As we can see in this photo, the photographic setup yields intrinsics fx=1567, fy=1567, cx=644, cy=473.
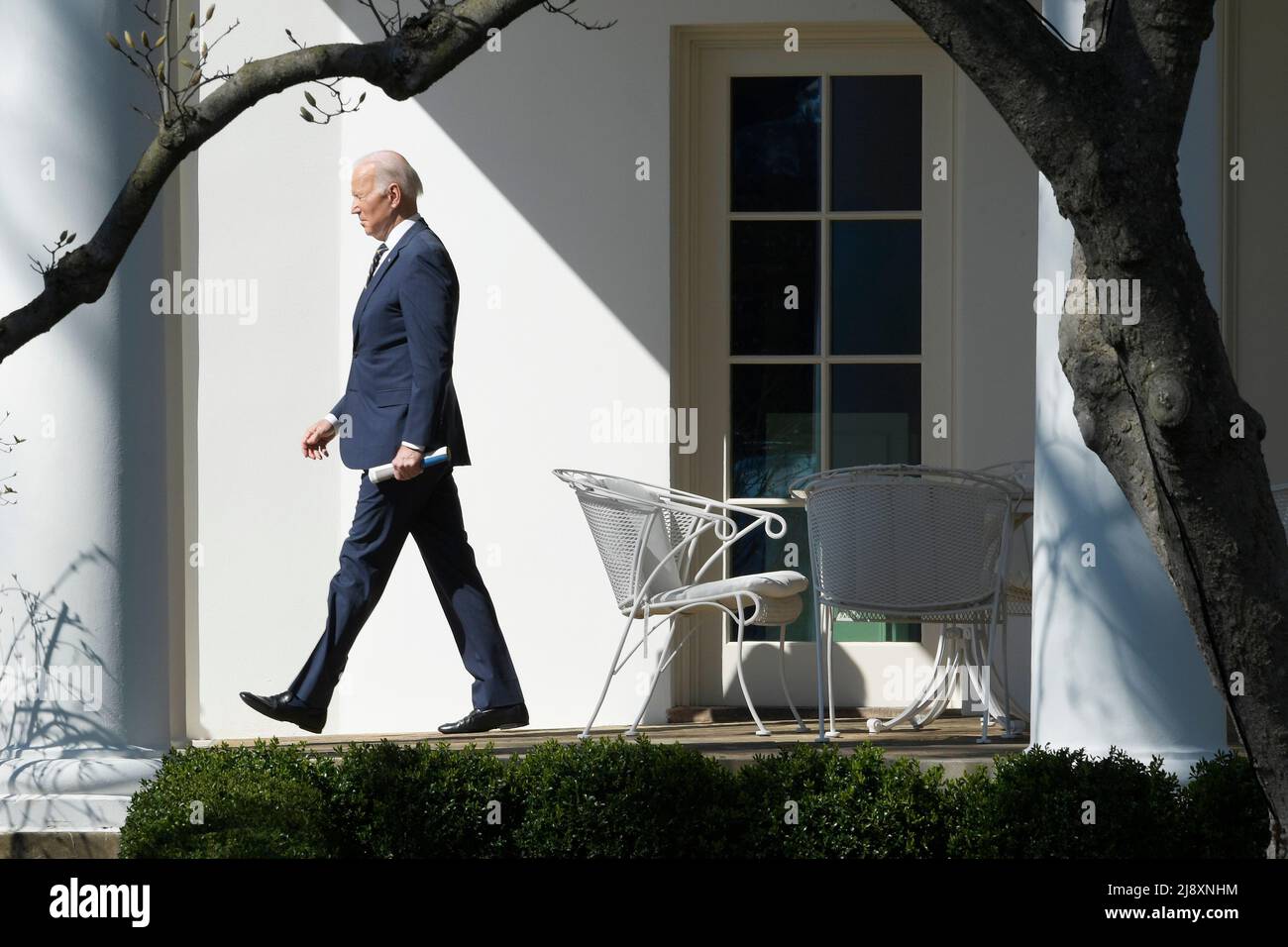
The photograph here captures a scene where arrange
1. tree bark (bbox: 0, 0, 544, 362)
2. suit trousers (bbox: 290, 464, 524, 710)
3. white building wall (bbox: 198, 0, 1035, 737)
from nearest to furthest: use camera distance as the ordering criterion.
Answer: tree bark (bbox: 0, 0, 544, 362)
suit trousers (bbox: 290, 464, 524, 710)
white building wall (bbox: 198, 0, 1035, 737)

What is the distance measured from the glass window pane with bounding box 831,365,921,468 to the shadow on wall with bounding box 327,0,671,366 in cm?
79

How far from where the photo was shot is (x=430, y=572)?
5.59 m

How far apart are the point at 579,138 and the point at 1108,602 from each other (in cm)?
330

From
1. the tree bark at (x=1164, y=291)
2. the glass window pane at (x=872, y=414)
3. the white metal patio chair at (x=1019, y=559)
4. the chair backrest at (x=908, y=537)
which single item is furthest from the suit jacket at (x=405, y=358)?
the tree bark at (x=1164, y=291)

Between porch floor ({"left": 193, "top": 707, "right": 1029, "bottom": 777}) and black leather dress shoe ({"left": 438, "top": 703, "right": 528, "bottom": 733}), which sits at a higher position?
black leather dress shoe ({"left": 438, "top": 703, "right": 528, "bottom": 733})

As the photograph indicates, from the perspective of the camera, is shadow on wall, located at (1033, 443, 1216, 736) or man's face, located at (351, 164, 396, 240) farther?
man's face, located at (351, 164, 396, 240)

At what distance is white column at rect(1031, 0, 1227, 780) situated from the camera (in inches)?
165

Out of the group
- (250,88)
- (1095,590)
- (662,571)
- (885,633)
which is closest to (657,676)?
(662,571)

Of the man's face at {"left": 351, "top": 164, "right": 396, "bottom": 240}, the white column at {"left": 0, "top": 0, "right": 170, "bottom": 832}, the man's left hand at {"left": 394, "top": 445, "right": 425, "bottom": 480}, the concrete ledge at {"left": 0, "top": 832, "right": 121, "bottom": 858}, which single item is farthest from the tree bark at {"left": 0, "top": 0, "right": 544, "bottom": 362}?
the man's face at {"left": 351, "top": 164, "right": 396, "bottom": 240}

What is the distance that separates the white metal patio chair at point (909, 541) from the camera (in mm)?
5219

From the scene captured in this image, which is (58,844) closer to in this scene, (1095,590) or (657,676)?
(657,676)

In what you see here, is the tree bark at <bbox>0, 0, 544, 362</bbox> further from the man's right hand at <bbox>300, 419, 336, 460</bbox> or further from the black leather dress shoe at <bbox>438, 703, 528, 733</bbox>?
the black leather dress shoe at <bbox>438, 703, 528, 733</bbox>

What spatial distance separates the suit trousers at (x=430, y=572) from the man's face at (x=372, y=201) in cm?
99
